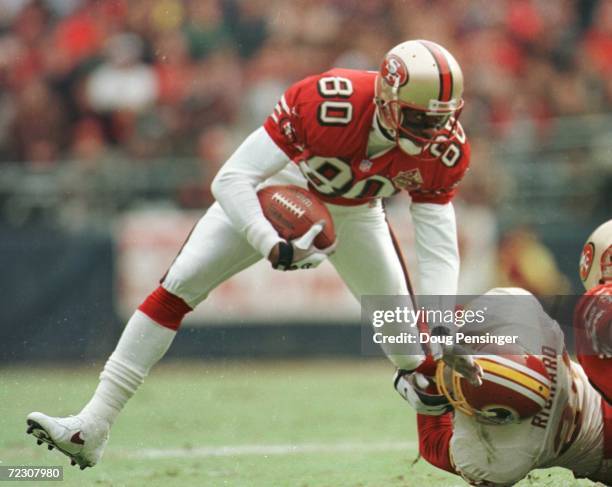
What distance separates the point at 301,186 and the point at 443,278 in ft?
2.81

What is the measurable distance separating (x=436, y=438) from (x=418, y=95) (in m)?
1.48

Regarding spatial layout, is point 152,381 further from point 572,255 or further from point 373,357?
point 572,255

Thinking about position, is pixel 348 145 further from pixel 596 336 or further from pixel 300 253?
pixel 596 336

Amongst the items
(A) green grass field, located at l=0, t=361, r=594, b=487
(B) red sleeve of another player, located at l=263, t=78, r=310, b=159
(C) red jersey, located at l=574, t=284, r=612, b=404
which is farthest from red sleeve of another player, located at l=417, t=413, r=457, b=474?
(B) red sleeve of another player, located at l=263, t=78, r=310, b=159

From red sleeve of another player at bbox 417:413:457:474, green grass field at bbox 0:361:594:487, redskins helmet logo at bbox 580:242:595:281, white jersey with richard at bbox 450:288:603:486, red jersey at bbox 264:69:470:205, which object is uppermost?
red jersey at bbox 264:69:470:205

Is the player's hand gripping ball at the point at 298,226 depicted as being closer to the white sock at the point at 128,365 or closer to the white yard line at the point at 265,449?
the white sock at the point at 128,365

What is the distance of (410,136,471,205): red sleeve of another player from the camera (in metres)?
5.39

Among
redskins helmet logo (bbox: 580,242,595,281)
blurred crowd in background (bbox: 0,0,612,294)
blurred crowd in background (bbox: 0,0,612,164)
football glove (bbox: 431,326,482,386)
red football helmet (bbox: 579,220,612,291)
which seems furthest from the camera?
blurred crowd in background (bbox: 0,0,612,164)

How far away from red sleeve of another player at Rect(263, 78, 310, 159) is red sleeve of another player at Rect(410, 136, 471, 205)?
0.60m

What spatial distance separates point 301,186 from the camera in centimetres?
575

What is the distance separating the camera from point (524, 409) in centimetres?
434

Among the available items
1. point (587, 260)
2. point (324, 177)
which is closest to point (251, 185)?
point (324, 177)

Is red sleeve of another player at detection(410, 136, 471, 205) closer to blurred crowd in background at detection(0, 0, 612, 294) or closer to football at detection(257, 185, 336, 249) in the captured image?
football at detection(257, 185, 336, 249)

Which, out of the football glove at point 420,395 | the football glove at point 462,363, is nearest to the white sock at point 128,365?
the football glove at point 420,395
